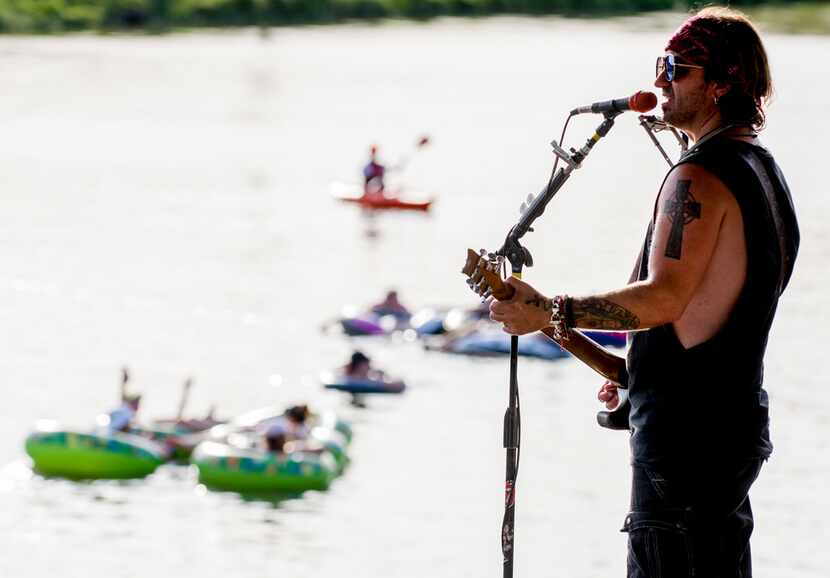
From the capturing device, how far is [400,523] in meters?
18.2

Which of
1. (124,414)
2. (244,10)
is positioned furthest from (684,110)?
(244,10)

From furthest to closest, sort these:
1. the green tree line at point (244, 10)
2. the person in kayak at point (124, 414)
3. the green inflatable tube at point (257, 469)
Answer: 1. the green tree line at point (244, 10)
2. the person in kayak at point (124, 414)
3. the green inflatable tube at point (257, 469)

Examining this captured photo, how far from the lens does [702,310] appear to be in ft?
12.3

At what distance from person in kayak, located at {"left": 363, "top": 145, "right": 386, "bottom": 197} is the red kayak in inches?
4.4

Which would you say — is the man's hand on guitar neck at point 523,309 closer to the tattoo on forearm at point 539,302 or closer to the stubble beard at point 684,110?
the tattoo on forearm at point 539,302

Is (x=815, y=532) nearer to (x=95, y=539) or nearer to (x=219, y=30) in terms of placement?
(x=95, y=539)

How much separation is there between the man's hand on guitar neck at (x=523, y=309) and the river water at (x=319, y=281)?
42.7ft

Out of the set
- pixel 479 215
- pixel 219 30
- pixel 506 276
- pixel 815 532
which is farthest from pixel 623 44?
pixel 506 276

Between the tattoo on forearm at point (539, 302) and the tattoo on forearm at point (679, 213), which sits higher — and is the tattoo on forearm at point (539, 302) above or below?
below

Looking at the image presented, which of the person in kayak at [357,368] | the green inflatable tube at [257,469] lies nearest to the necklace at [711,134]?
the green inflatable tube at [257,469]

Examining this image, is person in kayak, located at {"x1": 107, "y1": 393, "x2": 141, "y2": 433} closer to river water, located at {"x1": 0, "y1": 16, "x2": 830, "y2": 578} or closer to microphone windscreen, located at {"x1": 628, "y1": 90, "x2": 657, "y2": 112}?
river water, located at {"x1": 0, "y1": 16, "x2": 830, "y2": 578}

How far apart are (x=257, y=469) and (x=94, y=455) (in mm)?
1770

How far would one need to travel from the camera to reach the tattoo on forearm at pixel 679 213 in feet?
12.1

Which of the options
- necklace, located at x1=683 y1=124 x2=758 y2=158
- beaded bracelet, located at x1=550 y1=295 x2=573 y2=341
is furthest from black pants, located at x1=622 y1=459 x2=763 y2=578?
necklace, located at x1=683 y1=124 x2=758 y2=158
